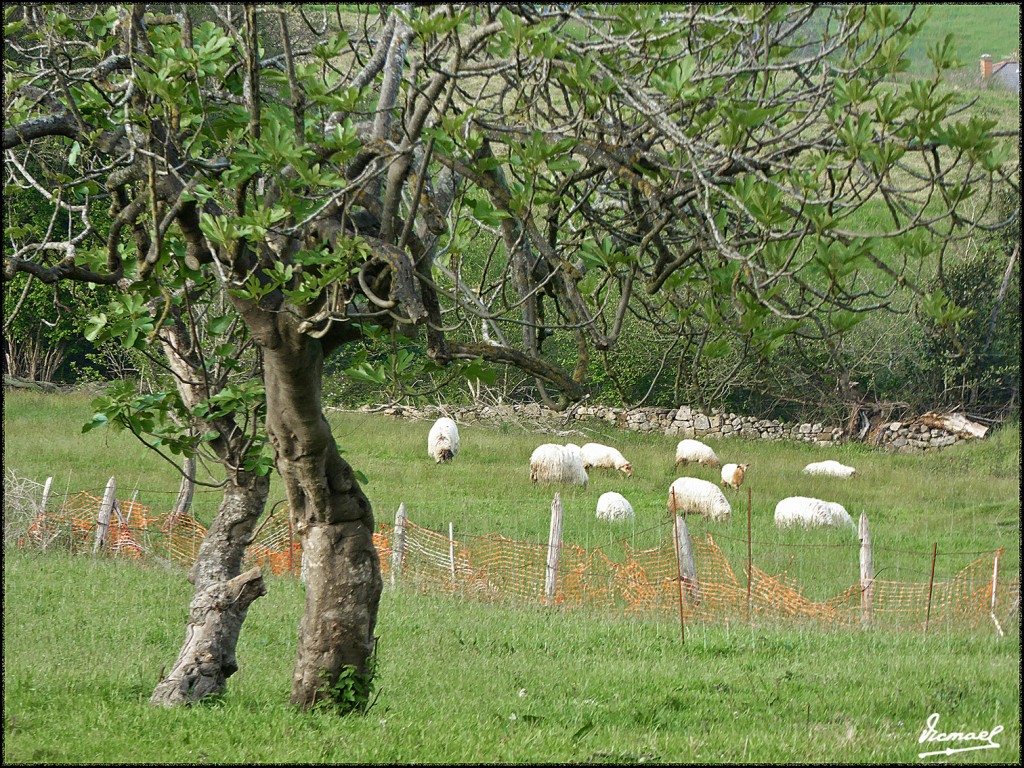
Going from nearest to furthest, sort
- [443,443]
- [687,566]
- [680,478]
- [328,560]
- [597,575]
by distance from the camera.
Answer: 1. [328,560]
2. [687,566]
3. [597,575]
4. [680,478]
5. [443,443]

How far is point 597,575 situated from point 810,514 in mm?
6337

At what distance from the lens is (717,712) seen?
23.3 feet

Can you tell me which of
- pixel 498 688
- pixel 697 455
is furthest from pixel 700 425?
pixel 498 688

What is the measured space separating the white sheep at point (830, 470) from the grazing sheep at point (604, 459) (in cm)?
461

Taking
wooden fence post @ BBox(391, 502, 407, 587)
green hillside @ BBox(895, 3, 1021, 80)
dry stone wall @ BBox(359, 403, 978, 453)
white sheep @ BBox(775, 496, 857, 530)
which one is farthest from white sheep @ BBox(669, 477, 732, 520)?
green hillside @ BBox(895, 3, 1021, 80)

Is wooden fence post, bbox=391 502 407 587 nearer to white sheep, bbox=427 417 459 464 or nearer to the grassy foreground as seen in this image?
the grassy foreground

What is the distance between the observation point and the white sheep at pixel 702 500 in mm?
19406

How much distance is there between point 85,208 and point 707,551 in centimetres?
1271

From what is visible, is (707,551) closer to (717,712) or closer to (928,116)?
(717,712)

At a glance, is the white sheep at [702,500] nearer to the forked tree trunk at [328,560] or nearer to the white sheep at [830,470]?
the white sheep at [830,470]

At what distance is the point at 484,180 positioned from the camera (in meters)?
4.24

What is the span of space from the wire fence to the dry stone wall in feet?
44.0

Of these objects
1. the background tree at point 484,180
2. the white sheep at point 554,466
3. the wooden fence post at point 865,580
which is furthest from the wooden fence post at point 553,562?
the white sheep at point 554,466

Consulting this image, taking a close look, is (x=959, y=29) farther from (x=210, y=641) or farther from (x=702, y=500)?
(x=210, y=641)
